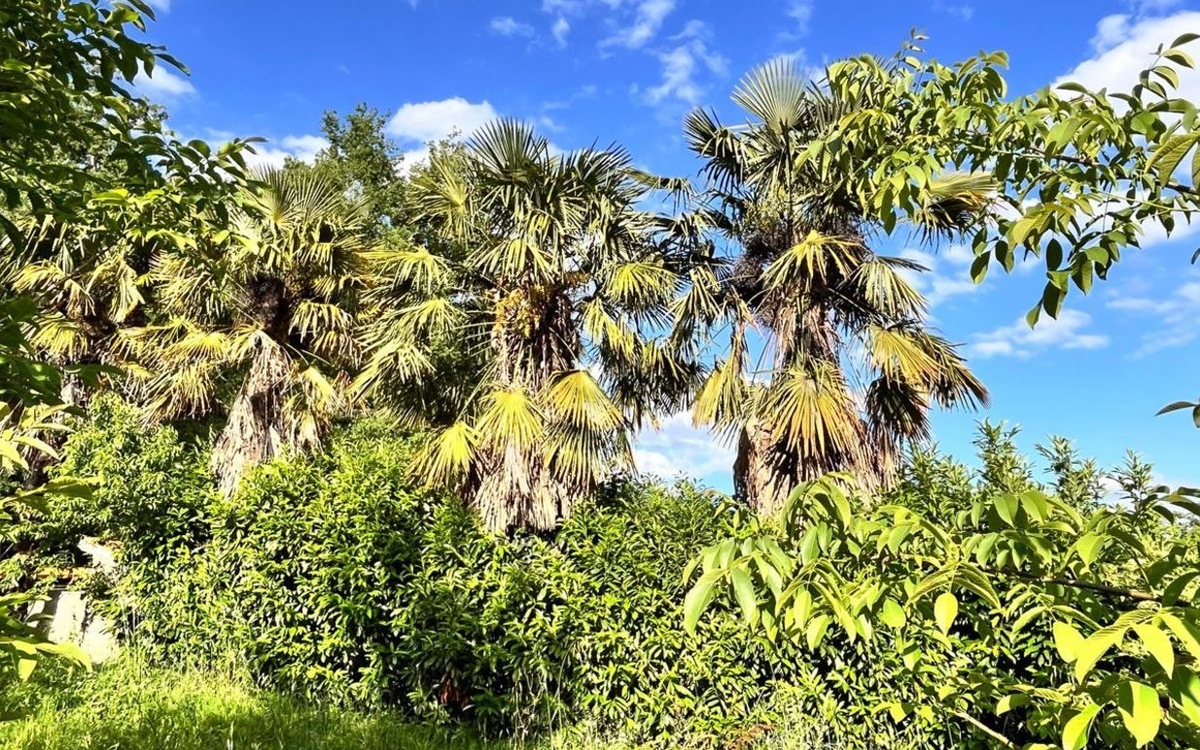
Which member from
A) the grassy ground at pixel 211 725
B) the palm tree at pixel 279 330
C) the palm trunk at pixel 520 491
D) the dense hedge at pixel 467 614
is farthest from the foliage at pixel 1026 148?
the palm tree at pixel 279 330

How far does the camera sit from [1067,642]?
0.70 metres

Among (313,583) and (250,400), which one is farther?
(250,400)

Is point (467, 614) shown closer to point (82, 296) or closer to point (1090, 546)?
point (1090, 546)

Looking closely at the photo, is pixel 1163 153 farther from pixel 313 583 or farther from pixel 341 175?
pixel 341 175

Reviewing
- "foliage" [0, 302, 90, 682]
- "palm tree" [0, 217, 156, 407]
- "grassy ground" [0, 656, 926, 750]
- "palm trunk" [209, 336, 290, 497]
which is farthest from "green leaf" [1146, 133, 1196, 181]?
"palm tree" [0, 217, 156, 407]

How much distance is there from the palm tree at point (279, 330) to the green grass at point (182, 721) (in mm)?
3026

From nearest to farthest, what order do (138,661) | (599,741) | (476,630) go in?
(599,741), (476,630), (138,661)

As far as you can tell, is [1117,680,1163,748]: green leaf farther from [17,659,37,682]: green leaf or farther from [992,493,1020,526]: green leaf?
[17,659,37,682]: green leaf

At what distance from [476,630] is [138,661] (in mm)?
3306

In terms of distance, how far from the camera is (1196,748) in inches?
30.9

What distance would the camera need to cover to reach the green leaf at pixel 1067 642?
67 centimetres

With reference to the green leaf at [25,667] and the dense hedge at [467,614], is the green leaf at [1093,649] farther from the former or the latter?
the dense hedge at [467,614]

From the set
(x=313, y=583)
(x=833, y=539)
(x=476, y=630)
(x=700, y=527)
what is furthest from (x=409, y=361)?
(x=833, y=539)

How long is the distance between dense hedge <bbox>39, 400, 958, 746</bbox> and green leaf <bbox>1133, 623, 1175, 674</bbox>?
3006 millimetres
